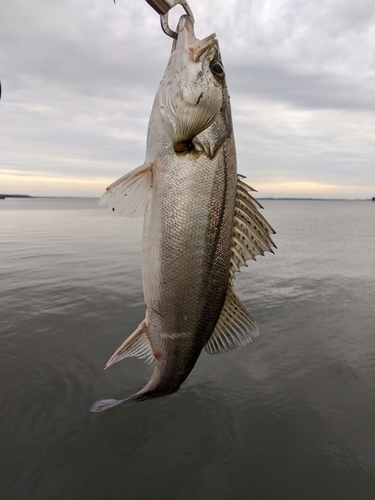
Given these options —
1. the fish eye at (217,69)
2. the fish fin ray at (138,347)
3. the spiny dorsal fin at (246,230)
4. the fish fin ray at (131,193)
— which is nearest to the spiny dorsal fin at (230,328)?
the spiny dorsal fin at (246,230)

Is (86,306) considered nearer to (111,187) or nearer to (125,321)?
(125,321)

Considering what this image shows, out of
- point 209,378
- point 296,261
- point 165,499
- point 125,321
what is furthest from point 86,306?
point 296,261

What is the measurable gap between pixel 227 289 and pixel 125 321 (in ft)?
18.9

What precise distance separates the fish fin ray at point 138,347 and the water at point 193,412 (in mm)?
2199

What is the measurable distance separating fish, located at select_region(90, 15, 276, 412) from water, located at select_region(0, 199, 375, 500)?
217 centimetres

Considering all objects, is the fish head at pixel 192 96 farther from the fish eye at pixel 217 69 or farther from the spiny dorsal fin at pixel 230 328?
the spiny dorsal fin at pixel 230 328

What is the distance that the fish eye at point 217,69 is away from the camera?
218 cm

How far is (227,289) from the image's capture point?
2283 millimetres

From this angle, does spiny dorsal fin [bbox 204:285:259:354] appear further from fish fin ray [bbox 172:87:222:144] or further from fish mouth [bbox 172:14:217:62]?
fish mouth [bbox 172:14:217:62]

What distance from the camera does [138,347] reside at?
2.31 m

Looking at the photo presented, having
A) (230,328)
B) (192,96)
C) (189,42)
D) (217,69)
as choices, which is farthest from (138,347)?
(189,42)

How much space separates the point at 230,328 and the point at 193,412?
2.94 metres

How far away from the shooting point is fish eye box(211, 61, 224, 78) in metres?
2.18

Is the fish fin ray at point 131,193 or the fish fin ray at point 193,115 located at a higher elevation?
the fish fin ray at point 193,115
